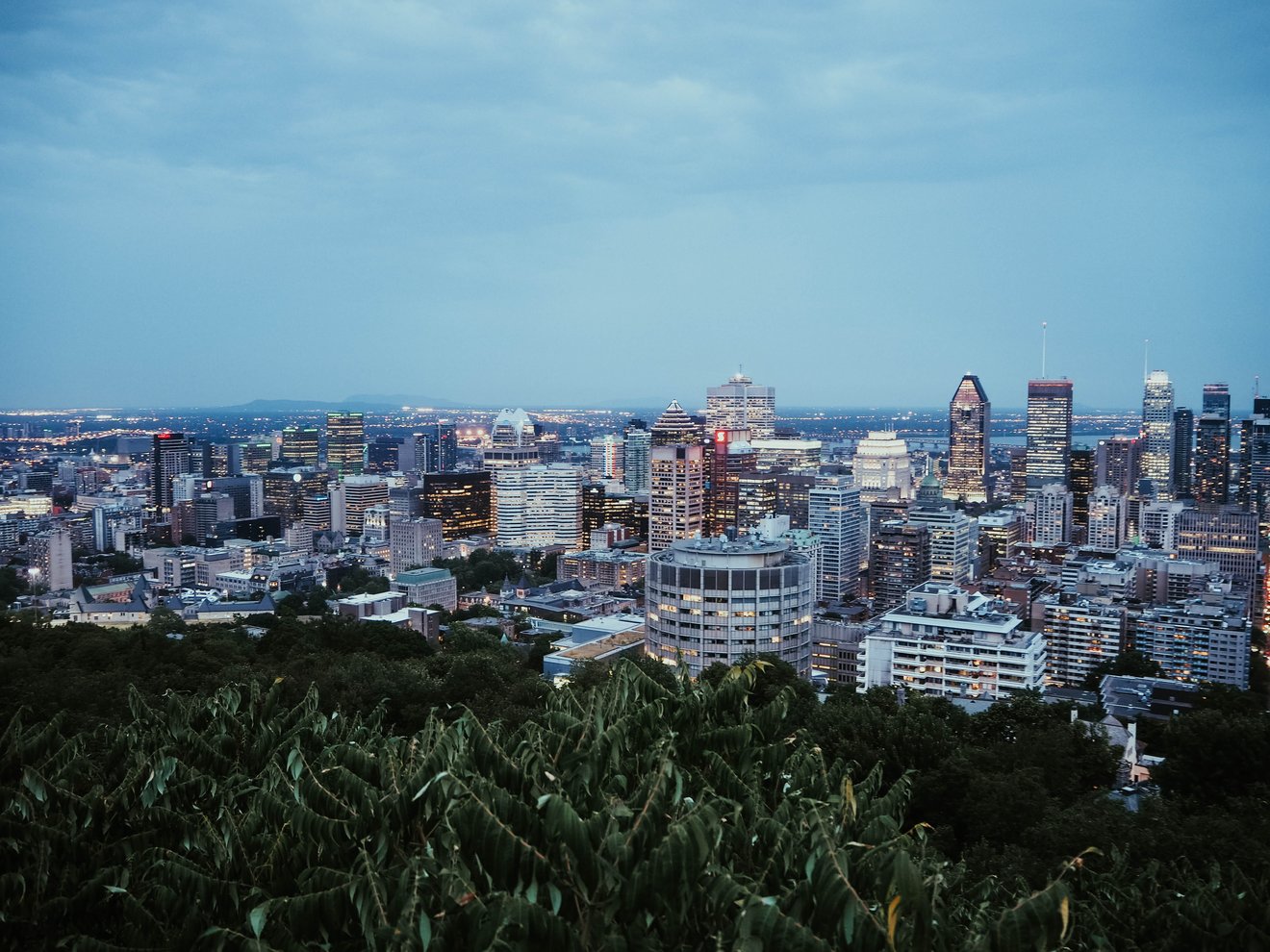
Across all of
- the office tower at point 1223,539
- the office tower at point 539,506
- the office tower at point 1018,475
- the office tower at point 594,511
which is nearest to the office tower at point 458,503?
the office tower at point 539,506

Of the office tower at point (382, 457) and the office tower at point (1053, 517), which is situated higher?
the office tower at point (382, 457)

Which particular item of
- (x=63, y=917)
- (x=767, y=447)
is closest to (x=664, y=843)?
(x=63, y=917)

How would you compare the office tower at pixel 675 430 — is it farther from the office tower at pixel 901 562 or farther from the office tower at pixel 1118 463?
the office tower at pixel 1118 463

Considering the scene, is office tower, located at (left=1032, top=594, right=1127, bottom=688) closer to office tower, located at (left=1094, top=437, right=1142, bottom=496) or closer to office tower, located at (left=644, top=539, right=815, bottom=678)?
office tower, located at (left=644, top=539, right=815, bottom=678)

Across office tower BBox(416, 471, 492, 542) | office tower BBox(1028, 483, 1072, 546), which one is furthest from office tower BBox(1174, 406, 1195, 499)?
office tower BBox(416, 471, 492, 542)

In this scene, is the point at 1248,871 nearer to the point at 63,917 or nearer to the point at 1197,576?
the point at 63,917

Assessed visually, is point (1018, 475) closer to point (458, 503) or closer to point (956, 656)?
point (458, 503)

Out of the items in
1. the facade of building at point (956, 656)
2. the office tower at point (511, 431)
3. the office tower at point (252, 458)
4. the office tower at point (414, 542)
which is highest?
the office tower at point (511, 431)

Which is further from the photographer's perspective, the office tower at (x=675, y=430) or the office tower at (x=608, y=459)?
the office tower at (x=608, y=459)
